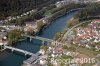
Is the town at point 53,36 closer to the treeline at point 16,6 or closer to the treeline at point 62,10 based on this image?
the treeline at point 62,10

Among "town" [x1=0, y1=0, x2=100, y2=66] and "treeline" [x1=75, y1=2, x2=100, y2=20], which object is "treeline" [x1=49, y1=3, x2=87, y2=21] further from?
"treeline" [x1=75, y1=2, x2=100, y2=20]

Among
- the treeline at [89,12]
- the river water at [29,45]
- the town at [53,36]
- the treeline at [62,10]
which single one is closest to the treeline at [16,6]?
the town at [53,36]

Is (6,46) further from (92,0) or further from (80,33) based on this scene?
(92,0)

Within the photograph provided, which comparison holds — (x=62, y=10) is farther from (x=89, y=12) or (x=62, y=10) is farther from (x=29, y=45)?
(x=29, y=45)

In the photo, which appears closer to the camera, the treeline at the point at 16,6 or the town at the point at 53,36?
the town at the point at 53,36

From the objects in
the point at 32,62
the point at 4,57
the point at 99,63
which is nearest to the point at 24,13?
the point at 4,57
